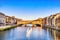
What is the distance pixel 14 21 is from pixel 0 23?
1670 centimetres

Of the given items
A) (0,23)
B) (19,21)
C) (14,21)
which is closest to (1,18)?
(0,23)

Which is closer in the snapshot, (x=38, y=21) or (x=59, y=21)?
(x=59, y=21)

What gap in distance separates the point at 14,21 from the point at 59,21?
24803mm

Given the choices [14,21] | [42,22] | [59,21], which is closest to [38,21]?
[42,22]

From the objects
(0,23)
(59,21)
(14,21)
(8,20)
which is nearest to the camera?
(59,21)

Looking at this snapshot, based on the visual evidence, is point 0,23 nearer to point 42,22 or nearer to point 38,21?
point 38,21

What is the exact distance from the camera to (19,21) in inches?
1751

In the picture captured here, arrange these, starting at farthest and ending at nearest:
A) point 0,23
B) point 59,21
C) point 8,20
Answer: point 8,20 < point 0,23 < point 59,21

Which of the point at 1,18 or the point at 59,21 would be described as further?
the point at 1,18

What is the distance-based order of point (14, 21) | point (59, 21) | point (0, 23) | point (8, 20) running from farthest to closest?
point (14, 21)
point (8, 20)
point (0, 23)
point (59, 21)

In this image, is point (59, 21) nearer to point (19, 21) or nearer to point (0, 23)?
point (0, 23)

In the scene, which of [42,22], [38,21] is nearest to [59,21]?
[38,21]

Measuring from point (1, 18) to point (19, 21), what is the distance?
1275cm

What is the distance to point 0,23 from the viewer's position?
31.1 metres
